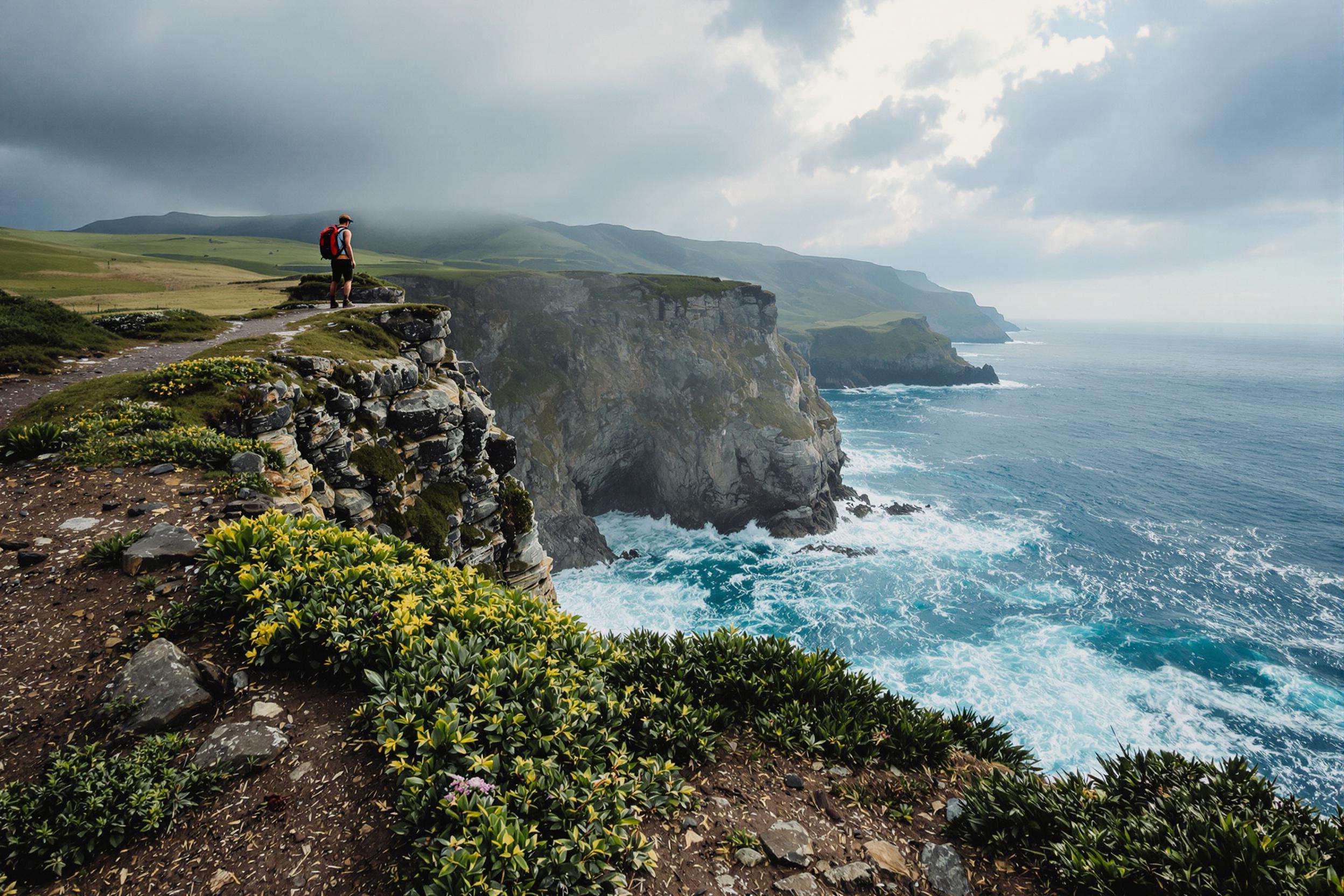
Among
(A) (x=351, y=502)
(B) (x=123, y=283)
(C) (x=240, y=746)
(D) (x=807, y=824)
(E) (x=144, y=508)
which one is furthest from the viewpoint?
(B) (x=123, y=283)

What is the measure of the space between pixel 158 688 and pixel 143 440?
9.06 meters

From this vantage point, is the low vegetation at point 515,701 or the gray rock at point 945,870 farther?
the gray rock at point 945,870

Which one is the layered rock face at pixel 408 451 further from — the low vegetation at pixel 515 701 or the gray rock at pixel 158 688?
the gray rock at pixel 158 688

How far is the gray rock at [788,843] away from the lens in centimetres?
634

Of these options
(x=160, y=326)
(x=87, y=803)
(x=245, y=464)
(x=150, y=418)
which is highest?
(x=160, y=326)

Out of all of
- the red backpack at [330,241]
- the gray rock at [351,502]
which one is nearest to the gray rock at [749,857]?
the gray rock at [351,502]

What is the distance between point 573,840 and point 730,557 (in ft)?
203

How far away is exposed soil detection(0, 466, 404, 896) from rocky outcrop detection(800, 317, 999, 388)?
7234 inches

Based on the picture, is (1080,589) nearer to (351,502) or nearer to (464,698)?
(351,502)

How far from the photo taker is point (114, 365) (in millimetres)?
19203

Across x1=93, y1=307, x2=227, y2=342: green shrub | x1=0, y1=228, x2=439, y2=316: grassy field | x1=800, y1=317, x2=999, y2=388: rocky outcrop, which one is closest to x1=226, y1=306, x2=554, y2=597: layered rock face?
x1=93, y1=307, x2=227, y2=342: green shrub

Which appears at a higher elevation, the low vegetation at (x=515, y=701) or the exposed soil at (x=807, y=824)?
the low vegetation at (x=515, y=701)

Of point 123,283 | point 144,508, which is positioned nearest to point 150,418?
point 144,508

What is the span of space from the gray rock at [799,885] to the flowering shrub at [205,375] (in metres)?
19.7
